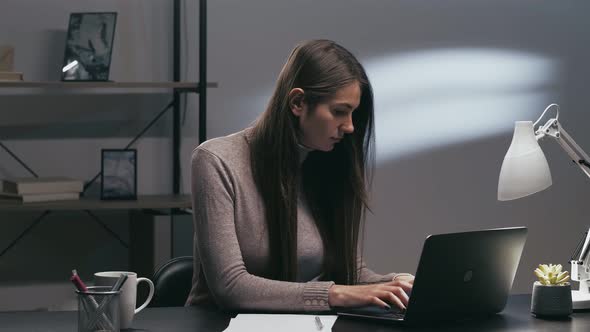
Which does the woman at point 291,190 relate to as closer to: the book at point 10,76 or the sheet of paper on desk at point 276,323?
the sheet of paper on desk at point 276,323

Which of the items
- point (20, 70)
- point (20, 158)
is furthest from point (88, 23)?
point (20, 158)

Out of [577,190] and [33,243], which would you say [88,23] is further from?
[577,190]

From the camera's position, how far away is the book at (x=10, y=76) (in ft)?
9.67

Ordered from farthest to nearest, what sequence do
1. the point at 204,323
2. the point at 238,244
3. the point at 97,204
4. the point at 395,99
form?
1. the point at 395,99
2. the point at 97,204
3. the point at 238,244
4. the point at 204,323

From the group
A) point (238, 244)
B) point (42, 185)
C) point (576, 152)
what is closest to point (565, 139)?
point (576, 152)

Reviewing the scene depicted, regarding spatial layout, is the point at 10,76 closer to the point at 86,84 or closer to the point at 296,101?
the point at 86,84

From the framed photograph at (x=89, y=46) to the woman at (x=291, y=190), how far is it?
1140 millimetres

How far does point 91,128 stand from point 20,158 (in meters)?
0.27

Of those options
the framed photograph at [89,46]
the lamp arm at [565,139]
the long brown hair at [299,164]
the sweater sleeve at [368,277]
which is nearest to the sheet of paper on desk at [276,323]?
the long brown hair at [299,164]

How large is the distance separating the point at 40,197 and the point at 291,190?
4.11ft

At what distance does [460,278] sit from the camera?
1.64m

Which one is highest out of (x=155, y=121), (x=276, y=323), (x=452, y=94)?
(x=452, y=94)

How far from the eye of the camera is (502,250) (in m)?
1.72

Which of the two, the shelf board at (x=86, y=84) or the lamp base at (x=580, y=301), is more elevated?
the shelf board at (x=86, y=84)
